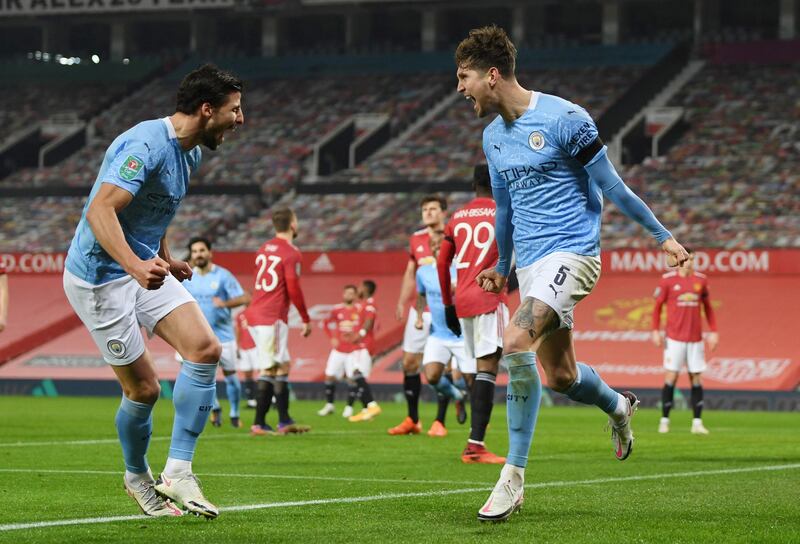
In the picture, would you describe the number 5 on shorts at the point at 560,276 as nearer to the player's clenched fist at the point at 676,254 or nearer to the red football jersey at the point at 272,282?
the player's clenched fist at the point at 676,254

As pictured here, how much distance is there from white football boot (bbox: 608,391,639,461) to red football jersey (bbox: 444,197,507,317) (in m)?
4.28

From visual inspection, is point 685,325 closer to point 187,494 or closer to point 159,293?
point 159,293

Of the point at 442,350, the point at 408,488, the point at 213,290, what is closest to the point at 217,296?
the point at 213,290

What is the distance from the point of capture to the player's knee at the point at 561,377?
7.98 meters

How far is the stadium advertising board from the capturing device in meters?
42.1

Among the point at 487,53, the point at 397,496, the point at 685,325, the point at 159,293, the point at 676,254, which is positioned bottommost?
the point at 685,325

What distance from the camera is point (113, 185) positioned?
673cm

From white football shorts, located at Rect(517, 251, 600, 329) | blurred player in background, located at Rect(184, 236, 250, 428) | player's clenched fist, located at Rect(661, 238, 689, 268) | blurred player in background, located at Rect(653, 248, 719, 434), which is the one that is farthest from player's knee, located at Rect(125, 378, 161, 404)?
blurred player in background, located at Rect(653, 248, 719, 434)

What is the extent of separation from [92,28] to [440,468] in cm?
4032

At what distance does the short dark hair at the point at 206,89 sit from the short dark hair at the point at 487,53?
1398 mm

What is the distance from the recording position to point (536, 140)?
7.76m

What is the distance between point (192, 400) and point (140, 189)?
109 centimetres

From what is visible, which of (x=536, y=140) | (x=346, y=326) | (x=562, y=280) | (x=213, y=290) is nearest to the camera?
(x=562, y=280)

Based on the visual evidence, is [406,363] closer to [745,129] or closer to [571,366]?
[571,366]
